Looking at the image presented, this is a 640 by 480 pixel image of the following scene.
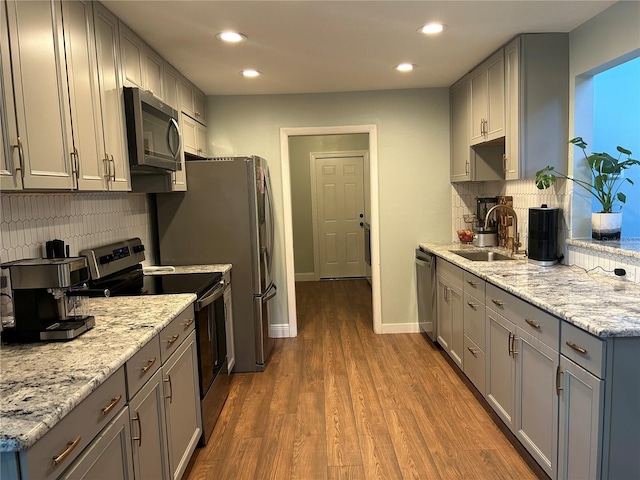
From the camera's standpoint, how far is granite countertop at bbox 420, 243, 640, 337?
1.66 metres

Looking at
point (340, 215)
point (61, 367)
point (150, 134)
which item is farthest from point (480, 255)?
point (340, 215)

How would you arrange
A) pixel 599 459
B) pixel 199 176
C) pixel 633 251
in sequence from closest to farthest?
pixel 599 459
pixel 633 251
pixel 199 176

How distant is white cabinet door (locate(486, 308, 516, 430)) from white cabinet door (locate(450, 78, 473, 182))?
1.67m

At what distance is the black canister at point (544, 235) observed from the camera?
2.83 metres

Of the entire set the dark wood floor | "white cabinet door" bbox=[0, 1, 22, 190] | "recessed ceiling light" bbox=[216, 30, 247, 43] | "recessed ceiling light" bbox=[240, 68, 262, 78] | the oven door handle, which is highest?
"recessed ceiling light" bbox=[240, 68, 262, 78]

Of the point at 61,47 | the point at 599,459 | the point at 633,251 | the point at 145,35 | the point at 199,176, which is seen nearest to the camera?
the point at 599,459

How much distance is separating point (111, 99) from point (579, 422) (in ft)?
8.49

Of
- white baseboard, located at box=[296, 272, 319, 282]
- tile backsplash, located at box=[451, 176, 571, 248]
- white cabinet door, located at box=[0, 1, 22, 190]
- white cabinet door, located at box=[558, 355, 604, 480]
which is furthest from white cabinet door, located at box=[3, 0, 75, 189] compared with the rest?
white baseboard, located at box=[296, 272, 319, 282]

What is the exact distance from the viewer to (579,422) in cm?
176

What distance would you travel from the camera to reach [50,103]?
173 cm

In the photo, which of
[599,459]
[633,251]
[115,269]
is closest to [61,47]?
[115,269]

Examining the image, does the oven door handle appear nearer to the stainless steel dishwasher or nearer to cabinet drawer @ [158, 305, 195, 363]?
cabinet drawer @ [158, 305, 195, 363]

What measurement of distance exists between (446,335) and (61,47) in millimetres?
3208

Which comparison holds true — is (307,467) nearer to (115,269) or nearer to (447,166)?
(115,269)
